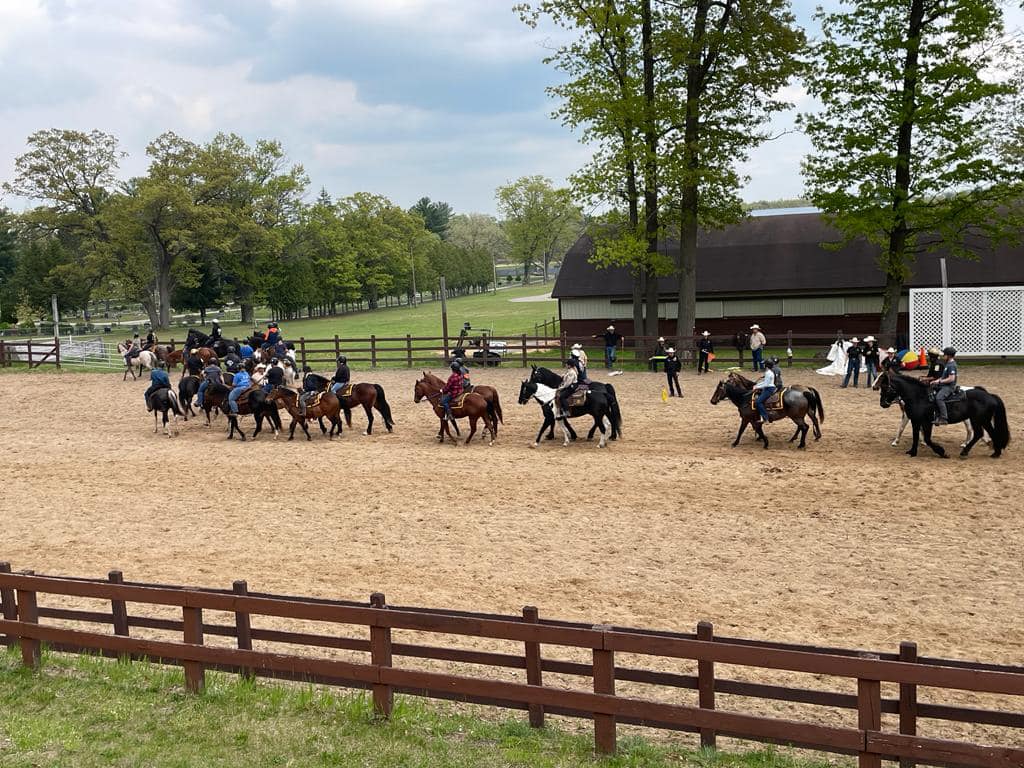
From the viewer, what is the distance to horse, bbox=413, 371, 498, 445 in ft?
60.5

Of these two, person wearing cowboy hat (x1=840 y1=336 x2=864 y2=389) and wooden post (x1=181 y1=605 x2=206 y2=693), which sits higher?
person wearing cowboy hat (x1=840 y1=336 x2=864 y2=389)

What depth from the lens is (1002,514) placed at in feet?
39.3

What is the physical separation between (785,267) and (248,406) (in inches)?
969

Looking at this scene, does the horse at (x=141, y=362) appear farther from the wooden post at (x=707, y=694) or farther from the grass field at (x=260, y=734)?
the wooden post at (x=707, y=694)

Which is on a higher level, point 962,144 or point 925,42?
point 925,42

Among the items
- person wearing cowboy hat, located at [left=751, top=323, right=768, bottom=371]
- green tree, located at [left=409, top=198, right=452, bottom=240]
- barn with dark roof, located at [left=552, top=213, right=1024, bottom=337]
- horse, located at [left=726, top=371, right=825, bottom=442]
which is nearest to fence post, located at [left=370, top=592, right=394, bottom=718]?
horse, located at [left=726, top=371, right=825, bottom=442]

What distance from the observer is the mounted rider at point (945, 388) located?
50.5 feet

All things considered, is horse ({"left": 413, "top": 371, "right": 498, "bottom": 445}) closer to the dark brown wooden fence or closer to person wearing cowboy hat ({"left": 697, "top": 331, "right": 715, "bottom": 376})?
person wearing cowboy hat ({"left": 697, "top": 331, "right": 715, "bottom": 376})

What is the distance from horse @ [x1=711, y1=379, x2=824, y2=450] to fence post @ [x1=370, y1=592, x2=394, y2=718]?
12652 mm

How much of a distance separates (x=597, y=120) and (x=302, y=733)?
27.6 m

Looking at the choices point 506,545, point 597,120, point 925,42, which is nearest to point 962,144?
point 925,42

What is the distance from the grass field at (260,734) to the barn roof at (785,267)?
30543mm

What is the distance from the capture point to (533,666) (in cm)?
570

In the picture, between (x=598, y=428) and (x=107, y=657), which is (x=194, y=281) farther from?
(x=107, y=657)
